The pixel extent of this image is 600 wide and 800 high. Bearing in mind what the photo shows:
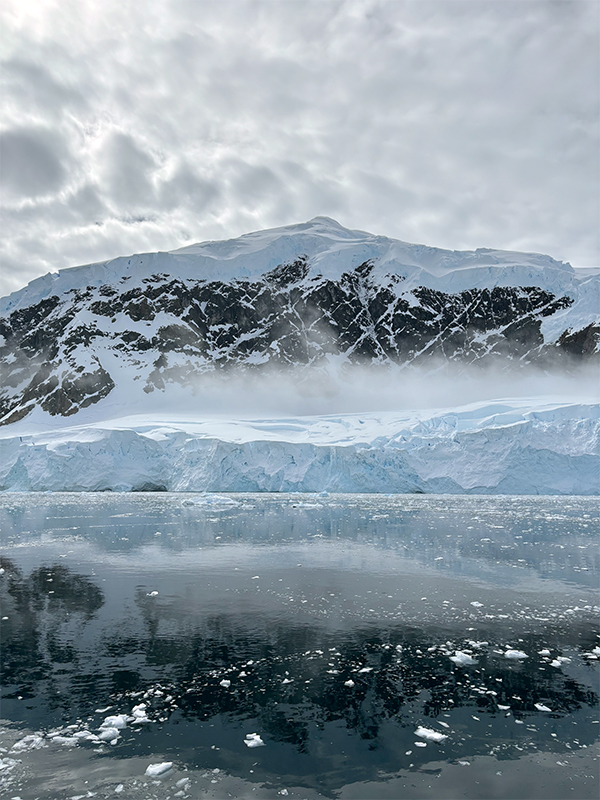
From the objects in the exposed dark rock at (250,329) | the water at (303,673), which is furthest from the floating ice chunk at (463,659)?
the exposed dark rock at (250,329)

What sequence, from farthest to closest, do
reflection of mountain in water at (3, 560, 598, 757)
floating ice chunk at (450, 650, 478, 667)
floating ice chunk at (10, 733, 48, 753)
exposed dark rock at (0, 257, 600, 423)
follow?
1. exposed dark rock at (0, 257, 600, 423)
2. floating ice chunk at (450, 650, 478, 667)
3. reflection of mountain in water at (3, 560, 598, 757)
4. floating ice chunk at (10, 733, 48, 753)

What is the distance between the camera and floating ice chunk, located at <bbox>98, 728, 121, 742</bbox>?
15.1 ft

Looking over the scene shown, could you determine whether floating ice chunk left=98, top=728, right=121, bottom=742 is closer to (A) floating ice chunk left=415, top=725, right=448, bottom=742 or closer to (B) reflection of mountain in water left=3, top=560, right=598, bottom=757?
(B) reflection of mountain in water left=3, top=560, right=598, bottom=757

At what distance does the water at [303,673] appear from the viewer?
4109mm

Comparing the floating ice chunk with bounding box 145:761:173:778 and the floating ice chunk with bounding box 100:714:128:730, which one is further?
the floating ice chunk with bounding box 100:714:128:730

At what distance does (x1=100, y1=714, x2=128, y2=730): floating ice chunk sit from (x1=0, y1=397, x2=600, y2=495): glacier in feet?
102

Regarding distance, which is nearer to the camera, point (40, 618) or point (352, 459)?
point (40, 618)

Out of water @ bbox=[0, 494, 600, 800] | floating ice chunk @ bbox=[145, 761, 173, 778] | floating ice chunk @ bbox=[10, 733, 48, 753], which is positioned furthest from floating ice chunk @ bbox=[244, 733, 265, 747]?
floating ice chunk @ bbox=[10, 733, 48, 753]

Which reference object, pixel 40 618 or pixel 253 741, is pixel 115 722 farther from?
pixel 40 618

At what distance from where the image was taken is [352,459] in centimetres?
3609

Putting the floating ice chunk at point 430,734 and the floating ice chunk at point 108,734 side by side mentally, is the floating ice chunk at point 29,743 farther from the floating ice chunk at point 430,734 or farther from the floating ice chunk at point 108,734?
the floating ice chunk at point 430,734

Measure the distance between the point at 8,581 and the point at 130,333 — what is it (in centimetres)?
9083

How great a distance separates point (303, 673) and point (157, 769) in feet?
7.51

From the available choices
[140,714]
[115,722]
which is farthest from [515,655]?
[115,722]
